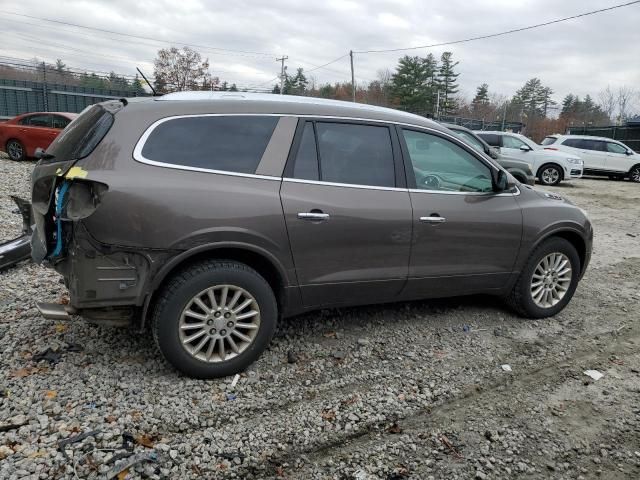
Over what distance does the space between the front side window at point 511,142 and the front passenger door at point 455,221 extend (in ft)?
42.9

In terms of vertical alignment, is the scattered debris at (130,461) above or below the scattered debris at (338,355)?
below

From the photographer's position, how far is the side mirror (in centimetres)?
419

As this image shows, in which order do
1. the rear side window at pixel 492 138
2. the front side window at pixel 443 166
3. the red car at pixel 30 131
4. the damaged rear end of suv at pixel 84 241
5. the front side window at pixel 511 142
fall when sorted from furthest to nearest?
the front side window at pixel 511 142 → the rear side window at pixel 492 138 → the red car at pixel 30 131 → the front side window at pixel 443 166 → the damaged rear end of suv at pixel 84 241

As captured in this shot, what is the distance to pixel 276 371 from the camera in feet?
11.6

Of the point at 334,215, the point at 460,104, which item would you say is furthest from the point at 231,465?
the point at 460,104

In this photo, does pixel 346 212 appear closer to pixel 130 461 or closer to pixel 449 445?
pixel 449 445

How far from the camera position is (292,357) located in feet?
12.2

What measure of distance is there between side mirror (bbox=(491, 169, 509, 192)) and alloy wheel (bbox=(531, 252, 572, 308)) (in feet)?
2.77

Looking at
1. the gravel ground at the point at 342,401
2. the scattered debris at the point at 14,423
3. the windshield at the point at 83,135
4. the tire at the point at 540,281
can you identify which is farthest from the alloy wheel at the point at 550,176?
the scattered debris at the point at 14,423

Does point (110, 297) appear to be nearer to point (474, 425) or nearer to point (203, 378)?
point (203, 378)

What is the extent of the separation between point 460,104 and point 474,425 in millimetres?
72609

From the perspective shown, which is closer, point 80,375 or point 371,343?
point 80,375

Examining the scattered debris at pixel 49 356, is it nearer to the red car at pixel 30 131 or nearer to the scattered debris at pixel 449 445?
the scattered debris at pixel 449 445

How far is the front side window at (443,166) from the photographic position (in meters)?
3.93
